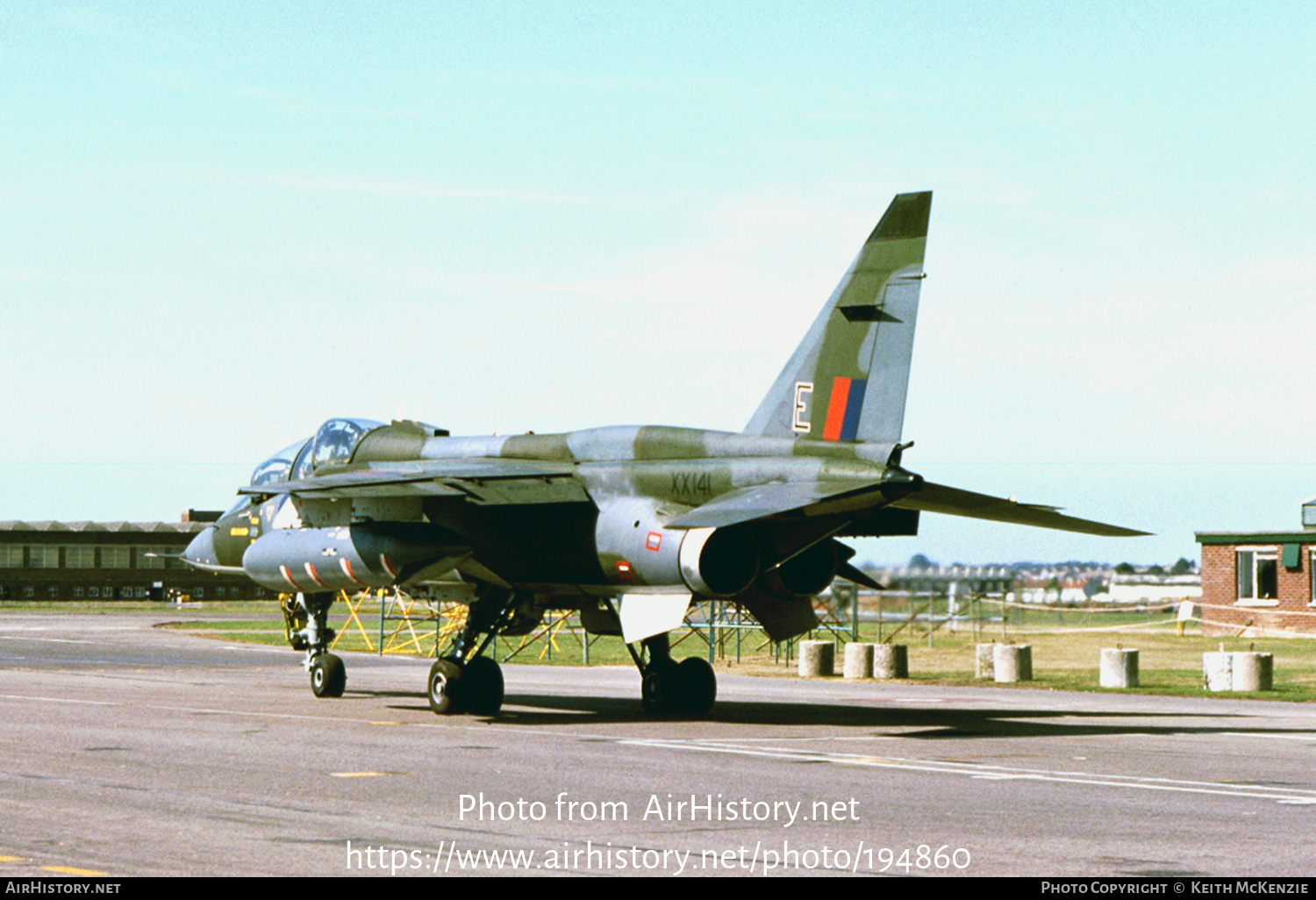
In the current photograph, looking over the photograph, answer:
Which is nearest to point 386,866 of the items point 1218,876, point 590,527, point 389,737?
point 1218,876

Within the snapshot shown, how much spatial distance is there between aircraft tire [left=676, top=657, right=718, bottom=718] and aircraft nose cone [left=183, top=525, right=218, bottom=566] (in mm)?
8436

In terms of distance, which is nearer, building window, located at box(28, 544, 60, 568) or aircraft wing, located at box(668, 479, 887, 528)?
aircraft wing, located at box(668, 479, 887, 528)

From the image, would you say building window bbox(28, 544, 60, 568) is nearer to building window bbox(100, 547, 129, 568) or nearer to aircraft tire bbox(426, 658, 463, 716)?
building window bbox(100, 547, 129, 568)

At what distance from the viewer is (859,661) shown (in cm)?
3088

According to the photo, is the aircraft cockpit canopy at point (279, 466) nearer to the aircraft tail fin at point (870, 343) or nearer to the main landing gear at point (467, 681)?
the main landing gear at point (467, 681)

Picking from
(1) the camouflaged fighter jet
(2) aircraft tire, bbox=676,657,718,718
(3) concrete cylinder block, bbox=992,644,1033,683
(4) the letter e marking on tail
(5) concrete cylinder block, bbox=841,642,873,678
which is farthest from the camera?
(5) concrete cylinder block, bbox=841,642,873,678

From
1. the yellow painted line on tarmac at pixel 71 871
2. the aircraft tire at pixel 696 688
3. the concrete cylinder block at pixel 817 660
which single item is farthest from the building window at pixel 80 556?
the yellow painted line on tarmac at pixel 71 871

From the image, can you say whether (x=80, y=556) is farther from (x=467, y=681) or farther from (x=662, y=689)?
(x=662, y=689)

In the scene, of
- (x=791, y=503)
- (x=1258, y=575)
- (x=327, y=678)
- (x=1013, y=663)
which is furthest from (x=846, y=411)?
(x=1258, y=575)

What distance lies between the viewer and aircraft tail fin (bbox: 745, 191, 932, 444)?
59.9 ft

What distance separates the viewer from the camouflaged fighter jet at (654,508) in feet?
58.7

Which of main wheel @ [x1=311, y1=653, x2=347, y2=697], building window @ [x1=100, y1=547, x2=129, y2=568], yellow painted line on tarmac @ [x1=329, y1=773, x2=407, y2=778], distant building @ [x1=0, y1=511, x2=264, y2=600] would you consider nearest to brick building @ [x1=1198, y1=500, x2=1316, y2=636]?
main wheel @ [x1=311, y1=653, x2=347, y2=697]

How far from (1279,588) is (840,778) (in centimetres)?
4178

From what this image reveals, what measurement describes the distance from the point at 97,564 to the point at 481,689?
326ft
